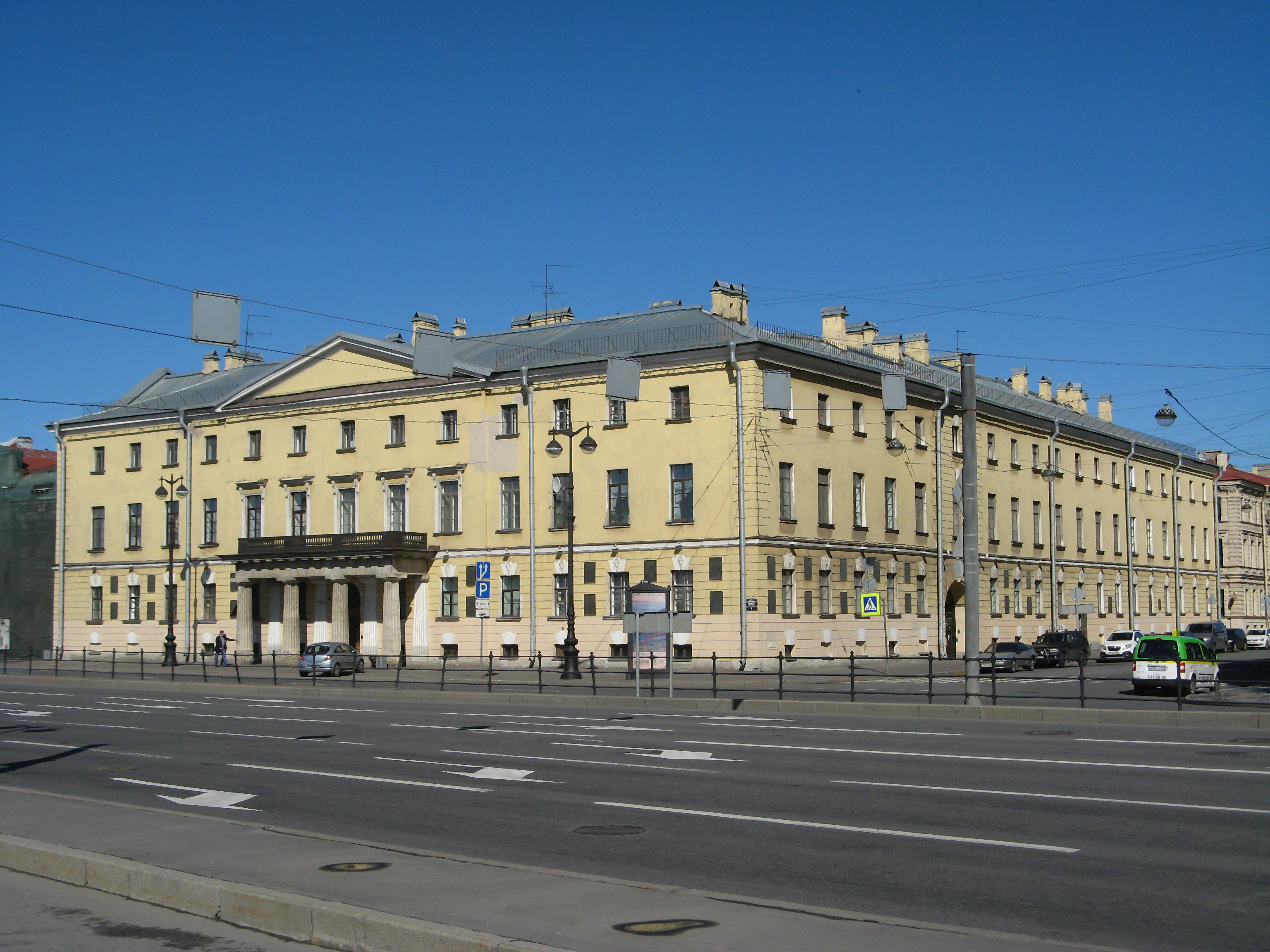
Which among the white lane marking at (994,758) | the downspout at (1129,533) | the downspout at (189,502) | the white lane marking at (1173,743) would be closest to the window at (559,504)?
the downspout at (189,502)

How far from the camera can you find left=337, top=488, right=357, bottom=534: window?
206 feet

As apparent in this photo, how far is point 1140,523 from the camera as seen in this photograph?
84.8 meters

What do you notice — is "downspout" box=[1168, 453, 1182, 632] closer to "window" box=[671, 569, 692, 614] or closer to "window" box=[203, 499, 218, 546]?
"window" box=[671, 569, 692, 614]

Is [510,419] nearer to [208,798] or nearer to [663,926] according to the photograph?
[208,798]

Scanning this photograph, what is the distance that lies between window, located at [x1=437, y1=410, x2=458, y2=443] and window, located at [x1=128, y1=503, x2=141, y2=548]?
21301 mm

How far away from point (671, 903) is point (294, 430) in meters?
58.9

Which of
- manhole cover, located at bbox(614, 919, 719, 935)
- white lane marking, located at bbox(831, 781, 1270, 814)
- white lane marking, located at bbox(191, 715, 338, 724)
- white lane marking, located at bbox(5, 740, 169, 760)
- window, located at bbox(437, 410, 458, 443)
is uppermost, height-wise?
window, located at bbox(437, 410, 458, 443)

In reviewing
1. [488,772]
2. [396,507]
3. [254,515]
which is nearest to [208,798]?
[488,772]

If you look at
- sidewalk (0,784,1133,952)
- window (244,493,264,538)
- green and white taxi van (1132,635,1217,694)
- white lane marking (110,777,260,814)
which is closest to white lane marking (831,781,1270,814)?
sidewalk (0,784,1133,952)

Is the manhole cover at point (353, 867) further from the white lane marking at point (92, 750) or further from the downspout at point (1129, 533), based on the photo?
the downspout at point (1129, 533)

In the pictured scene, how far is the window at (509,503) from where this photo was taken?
57.9m

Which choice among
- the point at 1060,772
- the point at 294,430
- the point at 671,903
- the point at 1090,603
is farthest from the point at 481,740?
the point at 1090,603

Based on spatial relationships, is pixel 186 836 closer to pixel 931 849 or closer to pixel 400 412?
pixel 931 849

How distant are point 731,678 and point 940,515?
1872cm
